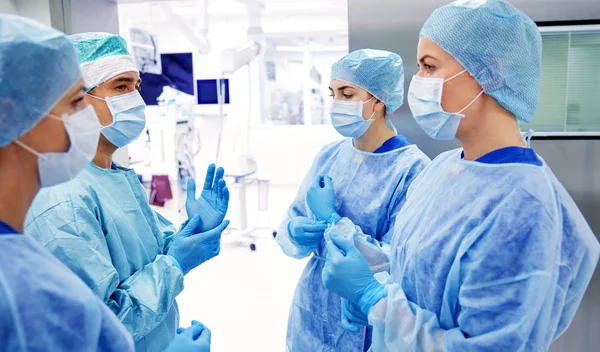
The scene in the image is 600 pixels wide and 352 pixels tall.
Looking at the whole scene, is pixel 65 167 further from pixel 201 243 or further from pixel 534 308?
pixel 534 308

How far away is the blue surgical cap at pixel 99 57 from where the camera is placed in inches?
47.3

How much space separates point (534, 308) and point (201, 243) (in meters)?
0.90

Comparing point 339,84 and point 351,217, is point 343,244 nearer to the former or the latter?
point 351,217

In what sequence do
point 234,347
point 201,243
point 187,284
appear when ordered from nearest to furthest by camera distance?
point 201,243, point 234,347, point 187,284

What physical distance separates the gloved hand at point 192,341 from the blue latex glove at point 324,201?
1.97 feet

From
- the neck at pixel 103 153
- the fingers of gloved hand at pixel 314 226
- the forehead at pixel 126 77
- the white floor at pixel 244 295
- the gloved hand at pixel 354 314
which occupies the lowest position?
the white floor at pixel 244 295

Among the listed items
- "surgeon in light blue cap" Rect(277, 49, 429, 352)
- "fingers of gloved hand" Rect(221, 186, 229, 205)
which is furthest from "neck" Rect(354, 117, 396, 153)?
"fingers of gloved hand" Rect(221, 186, 229, 205)

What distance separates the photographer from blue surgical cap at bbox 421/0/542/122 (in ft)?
2.99

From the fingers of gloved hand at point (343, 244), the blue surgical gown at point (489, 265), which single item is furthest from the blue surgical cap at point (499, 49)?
the fingers of gloved hand at point (343, 244)

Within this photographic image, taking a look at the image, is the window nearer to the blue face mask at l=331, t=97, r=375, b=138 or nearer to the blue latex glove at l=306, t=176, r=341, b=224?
the blue face mask at l=331, t=97, r=375, b=138

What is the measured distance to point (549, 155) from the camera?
74.3 inches

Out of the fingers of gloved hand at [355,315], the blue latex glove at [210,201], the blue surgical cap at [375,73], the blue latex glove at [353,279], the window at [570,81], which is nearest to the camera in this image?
the blue latex glove at [353,279]

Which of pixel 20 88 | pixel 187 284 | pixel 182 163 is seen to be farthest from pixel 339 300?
pixel 182 163

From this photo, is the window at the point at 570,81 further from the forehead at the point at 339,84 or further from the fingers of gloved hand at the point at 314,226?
the fingers of gloved hand at the point at 314,226
